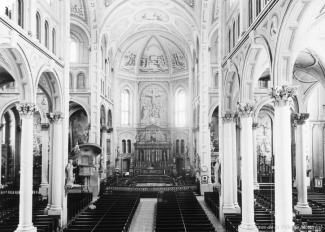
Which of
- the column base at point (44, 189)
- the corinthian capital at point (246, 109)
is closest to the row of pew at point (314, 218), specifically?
the corinthian capital at point (246, 109)

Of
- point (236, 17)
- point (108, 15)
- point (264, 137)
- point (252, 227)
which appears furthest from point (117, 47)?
point (252, 227)

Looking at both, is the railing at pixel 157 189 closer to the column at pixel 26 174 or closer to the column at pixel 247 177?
the column at pixel 247 177

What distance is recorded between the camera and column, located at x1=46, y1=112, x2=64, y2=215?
2081 cm

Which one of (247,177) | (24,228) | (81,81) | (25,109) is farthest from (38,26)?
(81,81)

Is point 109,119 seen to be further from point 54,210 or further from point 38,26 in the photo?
point 38,26

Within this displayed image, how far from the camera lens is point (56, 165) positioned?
21.1 m

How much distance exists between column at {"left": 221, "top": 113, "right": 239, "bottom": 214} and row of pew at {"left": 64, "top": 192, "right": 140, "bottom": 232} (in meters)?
5.10

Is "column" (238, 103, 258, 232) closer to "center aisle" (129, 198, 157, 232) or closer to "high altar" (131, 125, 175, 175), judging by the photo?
"center aisle" (129, 198, 157, 232)

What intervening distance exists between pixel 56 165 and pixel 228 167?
899cm

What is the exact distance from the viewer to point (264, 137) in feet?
136

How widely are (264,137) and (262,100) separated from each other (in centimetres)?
1145

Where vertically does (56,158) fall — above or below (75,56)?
below

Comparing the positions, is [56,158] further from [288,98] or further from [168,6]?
[168,6]

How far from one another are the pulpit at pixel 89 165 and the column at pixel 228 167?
13.2 meters
